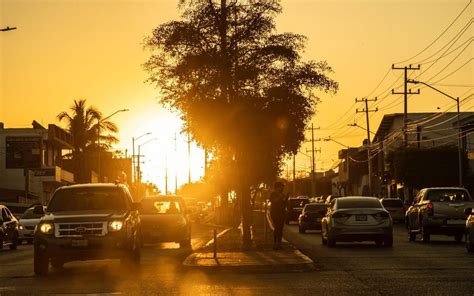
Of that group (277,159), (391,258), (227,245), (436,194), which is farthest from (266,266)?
(436,194)

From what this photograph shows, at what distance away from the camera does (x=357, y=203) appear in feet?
95.3

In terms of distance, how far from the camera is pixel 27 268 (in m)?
21.7

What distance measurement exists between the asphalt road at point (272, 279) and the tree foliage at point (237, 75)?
464cm

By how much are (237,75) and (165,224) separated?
7.09 m

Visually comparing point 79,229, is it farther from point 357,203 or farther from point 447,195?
point 447,195

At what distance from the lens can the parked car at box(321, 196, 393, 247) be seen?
2798 cm

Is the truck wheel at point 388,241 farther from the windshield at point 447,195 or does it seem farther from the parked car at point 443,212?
the windshield at point 447,195

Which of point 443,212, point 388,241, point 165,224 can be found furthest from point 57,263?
point 443,212

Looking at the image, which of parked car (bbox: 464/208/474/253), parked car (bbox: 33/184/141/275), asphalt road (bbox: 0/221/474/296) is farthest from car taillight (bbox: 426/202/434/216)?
parked car (bbox: 33/184/141/275)

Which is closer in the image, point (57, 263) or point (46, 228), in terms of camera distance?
point (46, 228)

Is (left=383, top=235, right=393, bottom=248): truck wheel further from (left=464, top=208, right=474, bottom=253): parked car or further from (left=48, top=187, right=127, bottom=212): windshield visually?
(left=48, top=187, right=127, bottom=212): windshield

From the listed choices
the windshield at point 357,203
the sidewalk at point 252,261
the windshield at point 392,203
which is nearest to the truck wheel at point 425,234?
the windshield at point 357,203

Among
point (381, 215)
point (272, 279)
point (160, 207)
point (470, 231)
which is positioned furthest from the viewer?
point (160, 207)

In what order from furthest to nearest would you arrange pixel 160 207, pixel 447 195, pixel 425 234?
1. pixel 160 207
2. pixel 447 195
3. pixel 425 234
